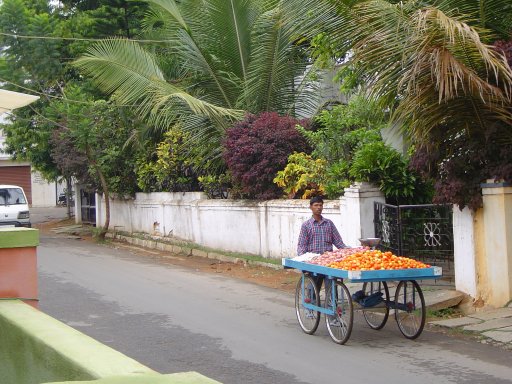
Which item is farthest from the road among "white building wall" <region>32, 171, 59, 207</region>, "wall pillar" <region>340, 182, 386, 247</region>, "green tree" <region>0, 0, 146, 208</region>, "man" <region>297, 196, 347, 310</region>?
"white building wall" <region>32, 171, 59, 207</region>

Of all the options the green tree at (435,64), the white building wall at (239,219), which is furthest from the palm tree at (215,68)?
the green tree at (435,64)

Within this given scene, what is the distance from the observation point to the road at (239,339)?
7.91 m

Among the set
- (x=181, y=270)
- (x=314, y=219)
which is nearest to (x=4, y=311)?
(x=314, y=219)

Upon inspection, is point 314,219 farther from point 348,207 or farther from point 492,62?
point 348,207

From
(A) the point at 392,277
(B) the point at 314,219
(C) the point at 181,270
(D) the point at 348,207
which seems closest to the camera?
(A) the point at 392,277

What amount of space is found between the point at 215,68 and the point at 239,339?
38.2ft

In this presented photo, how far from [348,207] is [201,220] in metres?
7.36

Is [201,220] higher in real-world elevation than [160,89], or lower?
lower

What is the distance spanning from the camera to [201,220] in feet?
68.2

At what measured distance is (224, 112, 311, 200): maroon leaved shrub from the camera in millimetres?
17406

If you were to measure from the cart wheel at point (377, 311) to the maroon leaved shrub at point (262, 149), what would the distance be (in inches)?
278

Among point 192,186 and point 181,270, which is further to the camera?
point 192,186

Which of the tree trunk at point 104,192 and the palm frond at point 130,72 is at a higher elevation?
the palm frond at point 130,72

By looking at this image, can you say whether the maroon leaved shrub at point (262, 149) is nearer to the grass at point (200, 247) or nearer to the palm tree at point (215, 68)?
the palm tree at point (215, 68)
